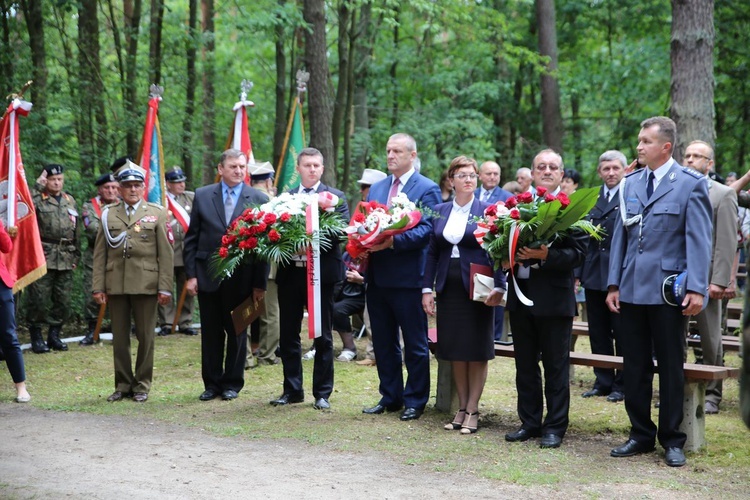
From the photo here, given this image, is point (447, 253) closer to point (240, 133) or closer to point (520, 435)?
point (520, 435)

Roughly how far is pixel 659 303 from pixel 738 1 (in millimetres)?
15061

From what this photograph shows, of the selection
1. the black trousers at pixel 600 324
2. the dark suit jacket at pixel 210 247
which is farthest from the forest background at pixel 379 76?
the dark suit jacket at pixel 210 247

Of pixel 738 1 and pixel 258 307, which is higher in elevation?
pixel 738 1

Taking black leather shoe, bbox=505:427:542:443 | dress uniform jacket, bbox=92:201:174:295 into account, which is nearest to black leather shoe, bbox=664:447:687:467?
black leather shoe, bbox=505:427:542:443

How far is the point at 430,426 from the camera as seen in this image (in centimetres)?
704

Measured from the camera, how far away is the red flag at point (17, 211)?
31.5 feet

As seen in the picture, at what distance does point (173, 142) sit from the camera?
1490 cm

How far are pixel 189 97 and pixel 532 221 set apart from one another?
39.6 ft

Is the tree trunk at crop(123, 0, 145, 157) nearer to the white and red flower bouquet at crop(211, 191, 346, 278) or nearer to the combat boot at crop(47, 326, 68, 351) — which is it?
the combat boot at crop(47, 326, 68, 351)

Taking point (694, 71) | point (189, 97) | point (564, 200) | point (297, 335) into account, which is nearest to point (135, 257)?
point (297, 335)

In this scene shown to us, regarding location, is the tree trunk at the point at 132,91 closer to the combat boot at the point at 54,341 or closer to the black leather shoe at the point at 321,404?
the combat boot at the point at 54,341

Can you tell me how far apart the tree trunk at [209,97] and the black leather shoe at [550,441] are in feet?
34.7

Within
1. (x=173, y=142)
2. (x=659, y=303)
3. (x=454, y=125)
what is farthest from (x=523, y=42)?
(x=659, y=303)

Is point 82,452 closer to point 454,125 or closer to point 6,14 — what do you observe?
point 6,14
